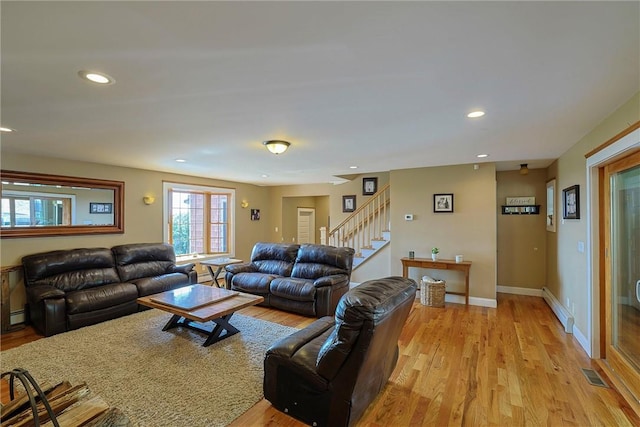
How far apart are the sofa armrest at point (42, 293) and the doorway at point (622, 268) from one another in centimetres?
590

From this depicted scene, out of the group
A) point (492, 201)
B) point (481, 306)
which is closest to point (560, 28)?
point (492, 201)

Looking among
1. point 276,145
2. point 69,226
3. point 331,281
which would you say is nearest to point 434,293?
point 331,281

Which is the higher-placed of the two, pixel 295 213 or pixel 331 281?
pixel 295 213

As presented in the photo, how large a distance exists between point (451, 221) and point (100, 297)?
539 cm

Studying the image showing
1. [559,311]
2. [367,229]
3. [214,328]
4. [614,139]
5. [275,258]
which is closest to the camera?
[614,139]

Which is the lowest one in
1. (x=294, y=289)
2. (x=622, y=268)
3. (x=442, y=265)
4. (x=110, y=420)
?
(x=294, y=289)

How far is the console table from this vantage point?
4.70 meters

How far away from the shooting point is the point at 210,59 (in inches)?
63.6

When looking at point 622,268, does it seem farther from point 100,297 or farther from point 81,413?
point 100,297

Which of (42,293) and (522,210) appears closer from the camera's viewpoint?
(42,293)

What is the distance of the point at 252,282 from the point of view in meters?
4.83

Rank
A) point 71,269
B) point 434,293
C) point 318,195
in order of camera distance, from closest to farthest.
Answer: point 71,269
point 434,293
point 318,195

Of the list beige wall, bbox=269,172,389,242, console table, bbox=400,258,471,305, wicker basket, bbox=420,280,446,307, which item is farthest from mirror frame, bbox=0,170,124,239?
wicker basket, bbox=420,280,446,307

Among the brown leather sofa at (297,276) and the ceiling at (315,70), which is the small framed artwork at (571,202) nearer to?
the ceiling at (315,70)
